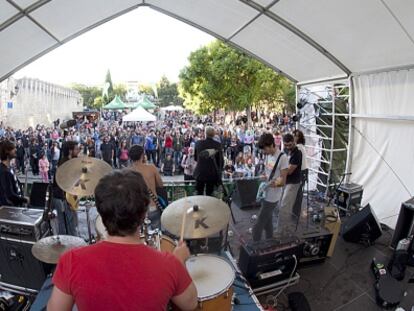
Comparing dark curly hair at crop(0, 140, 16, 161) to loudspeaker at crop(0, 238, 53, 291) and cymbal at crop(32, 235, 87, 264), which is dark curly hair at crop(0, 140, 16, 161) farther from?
cymbal at crop(32, 235, 87, 264)

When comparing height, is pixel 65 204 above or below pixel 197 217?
below

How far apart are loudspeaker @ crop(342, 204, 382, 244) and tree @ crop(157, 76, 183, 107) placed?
155 feet

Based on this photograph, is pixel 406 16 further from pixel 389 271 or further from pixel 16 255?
pixel 16 255

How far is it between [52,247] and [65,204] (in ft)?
4.48

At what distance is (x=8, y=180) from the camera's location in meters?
3.97

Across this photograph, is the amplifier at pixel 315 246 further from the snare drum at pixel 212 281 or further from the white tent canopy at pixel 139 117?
the white tent canopy at pixel 139 117

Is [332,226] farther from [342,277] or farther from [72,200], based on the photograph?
[72,200]

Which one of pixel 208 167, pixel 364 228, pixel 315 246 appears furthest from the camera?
pixel 208 167

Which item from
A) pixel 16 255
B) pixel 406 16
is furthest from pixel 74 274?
pixel 406 16

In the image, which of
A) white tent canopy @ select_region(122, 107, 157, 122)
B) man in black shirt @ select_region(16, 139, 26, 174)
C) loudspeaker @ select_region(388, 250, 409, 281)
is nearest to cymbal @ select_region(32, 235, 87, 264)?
loudspeaker @ select_region(388, 250, 409, 281)

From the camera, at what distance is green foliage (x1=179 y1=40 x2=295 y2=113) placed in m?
15.0

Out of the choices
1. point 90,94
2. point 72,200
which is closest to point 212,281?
point 72,200

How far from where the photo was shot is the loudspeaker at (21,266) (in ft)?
11.8

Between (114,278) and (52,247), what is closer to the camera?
(114,278)
